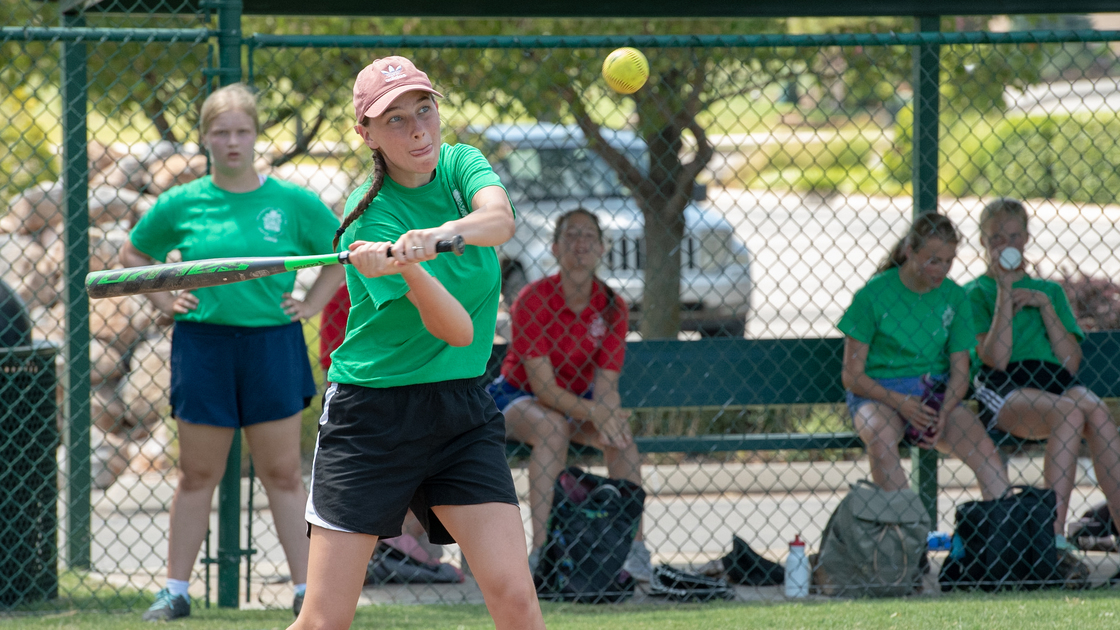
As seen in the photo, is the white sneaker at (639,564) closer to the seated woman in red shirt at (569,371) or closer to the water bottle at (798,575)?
the seated woman in red shirt at (569,371)

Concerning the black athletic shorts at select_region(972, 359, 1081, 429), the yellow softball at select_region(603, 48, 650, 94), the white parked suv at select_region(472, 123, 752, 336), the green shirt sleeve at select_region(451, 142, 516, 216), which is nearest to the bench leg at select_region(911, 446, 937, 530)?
the black athletic shorts at select_region(972, 359, 1081, 429)

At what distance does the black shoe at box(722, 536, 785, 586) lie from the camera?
4.55 m

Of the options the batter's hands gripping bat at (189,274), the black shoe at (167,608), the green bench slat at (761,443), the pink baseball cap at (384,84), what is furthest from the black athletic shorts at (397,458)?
the green bench slat at (761,443)

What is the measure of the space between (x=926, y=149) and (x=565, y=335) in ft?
5.87

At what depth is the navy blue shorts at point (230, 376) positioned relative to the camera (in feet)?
12.5

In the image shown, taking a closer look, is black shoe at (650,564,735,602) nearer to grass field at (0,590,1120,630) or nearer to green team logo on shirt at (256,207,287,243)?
grass field at (0,590,1120,630)

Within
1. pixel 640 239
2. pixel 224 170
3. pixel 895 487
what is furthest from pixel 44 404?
pixel 640 239

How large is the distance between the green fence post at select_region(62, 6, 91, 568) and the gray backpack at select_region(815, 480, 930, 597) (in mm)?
3101

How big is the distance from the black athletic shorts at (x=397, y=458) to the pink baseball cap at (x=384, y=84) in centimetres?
62

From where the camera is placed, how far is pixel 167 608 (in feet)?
12.7

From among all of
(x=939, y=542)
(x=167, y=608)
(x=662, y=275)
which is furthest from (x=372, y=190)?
(x=662, y=275)

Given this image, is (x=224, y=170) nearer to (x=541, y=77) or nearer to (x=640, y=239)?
(x=541, y=77)

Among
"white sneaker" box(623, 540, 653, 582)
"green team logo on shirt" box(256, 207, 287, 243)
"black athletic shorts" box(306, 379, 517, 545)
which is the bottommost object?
"white sneaker" box(623, 540, 653, 582)

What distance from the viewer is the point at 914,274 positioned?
4.75 m
